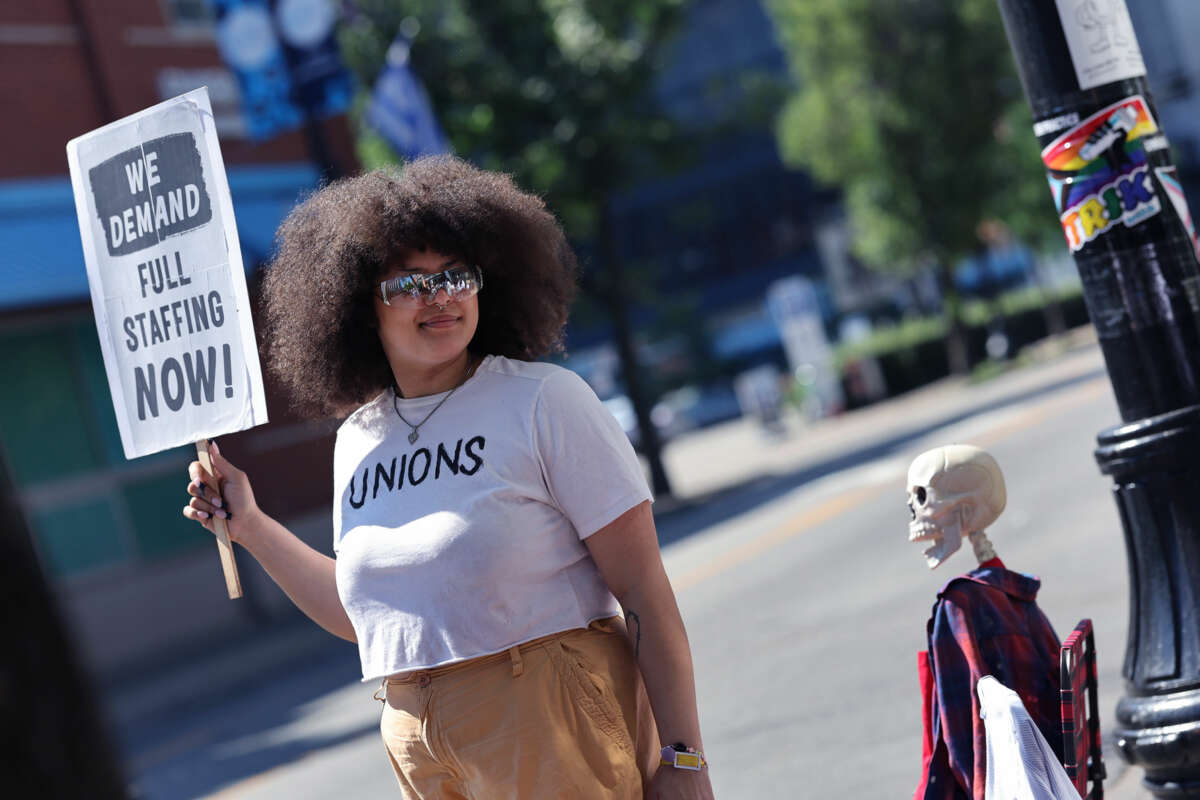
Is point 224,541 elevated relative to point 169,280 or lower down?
lower down

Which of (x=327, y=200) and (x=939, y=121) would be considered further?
(x=939, y=121)

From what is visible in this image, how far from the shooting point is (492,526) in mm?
2615

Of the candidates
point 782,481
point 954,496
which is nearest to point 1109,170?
point 954,496

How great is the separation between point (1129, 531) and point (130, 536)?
15.6 m

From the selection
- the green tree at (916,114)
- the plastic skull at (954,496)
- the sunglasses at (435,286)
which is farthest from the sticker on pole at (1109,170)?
the green tree at (916,114)

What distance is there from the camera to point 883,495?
15367mm

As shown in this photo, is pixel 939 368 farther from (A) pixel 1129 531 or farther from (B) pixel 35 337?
(A) pixel 1129 531

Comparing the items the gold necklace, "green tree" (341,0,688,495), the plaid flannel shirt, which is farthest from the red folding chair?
"green tree" (341,0,688,495)

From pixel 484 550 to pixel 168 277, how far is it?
98 cm

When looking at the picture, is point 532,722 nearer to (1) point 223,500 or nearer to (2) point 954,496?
(1) point 223,500

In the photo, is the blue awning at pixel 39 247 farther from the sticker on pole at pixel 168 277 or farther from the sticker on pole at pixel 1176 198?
the sticker on pole at pixel 168 277

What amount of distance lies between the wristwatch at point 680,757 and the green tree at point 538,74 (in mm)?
18421

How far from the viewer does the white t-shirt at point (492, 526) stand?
2.62m

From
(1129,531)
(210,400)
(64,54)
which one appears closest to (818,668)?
(1129,531)
